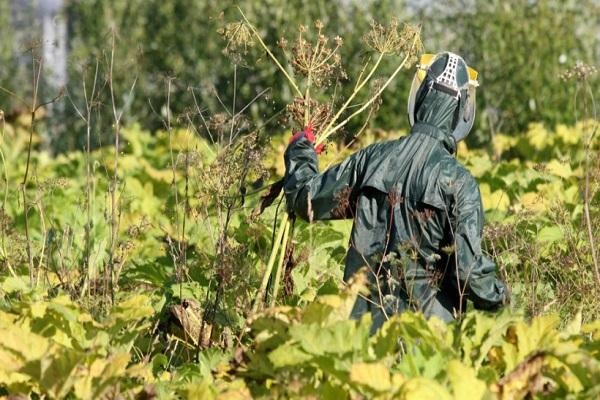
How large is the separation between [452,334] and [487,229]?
1.53 metres

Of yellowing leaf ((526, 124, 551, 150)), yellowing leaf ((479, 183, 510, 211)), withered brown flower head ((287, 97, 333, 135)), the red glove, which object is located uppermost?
withered brown flower head ((287, 97, 333, 135))

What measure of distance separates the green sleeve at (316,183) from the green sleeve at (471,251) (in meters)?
0.41

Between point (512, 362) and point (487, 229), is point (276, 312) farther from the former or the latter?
point (487, 229)

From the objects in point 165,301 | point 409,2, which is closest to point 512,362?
point 165,301

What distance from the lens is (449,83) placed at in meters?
5.24

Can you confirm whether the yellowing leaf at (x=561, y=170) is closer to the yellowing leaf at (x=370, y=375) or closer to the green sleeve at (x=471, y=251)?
the green sleeve at (x=471, y=251)

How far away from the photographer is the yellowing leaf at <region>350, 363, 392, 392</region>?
3697mm

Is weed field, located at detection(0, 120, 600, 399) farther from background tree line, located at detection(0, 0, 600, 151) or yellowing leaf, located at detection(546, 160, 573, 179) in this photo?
background tree line, located at detection(0, 0, 600, 151)

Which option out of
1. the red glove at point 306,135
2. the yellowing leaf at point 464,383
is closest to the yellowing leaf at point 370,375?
the yellowing leaf at point 464,383

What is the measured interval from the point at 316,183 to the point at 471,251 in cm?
65

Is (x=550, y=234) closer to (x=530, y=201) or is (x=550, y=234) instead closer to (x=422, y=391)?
(x=530, y=201)

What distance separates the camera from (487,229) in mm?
5773

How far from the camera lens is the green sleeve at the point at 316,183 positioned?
5141mm

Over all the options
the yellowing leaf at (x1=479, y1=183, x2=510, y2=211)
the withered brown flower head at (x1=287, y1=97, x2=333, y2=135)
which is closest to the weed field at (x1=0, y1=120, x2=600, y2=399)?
the withered brown flower head at (x1=287, y1=97, x2=333, y2=135)
